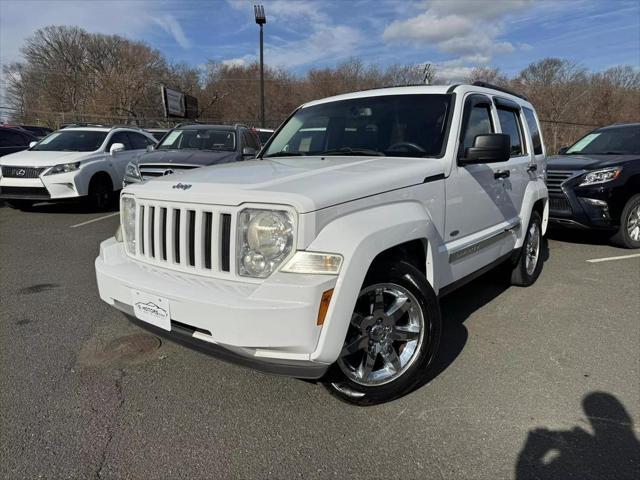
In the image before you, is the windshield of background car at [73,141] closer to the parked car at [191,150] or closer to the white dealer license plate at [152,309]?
the parked car at [191,150]

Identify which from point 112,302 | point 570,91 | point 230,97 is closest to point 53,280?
point 112,302

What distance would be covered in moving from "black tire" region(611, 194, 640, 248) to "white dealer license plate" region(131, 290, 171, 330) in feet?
21.7

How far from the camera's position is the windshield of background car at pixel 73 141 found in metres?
9.89

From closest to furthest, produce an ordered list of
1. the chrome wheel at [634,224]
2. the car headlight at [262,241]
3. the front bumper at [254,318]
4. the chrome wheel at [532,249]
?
the front bumper at [254,318] < the car headlight at [262,241] < the chrome wheel at [532,249] < the chrome wheel at [634,224]

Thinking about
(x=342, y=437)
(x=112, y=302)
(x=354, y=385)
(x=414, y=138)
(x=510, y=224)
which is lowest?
(x=342, y=437)

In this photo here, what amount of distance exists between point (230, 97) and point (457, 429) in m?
61.3

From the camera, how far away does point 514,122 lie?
4.74 m

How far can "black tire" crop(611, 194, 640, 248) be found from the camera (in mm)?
6664

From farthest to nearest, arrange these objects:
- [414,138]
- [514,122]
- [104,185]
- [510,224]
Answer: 1. [104,185]
2. [514,122]
3. [510,224]
4. [414,138]

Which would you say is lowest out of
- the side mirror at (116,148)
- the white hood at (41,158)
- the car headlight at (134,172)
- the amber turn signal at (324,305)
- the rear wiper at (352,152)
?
the amber turn signal at (324,305)

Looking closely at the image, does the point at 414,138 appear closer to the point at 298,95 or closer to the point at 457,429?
the point at 457,429

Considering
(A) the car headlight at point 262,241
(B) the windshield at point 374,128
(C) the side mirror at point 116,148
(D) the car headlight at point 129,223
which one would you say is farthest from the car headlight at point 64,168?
(A) the car headlight at point 262,241

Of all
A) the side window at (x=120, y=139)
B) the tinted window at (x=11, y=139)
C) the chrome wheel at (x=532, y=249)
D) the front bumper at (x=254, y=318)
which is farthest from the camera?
the tinted window at (x=11, y=139)

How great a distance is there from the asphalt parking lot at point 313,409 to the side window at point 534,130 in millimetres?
1885
